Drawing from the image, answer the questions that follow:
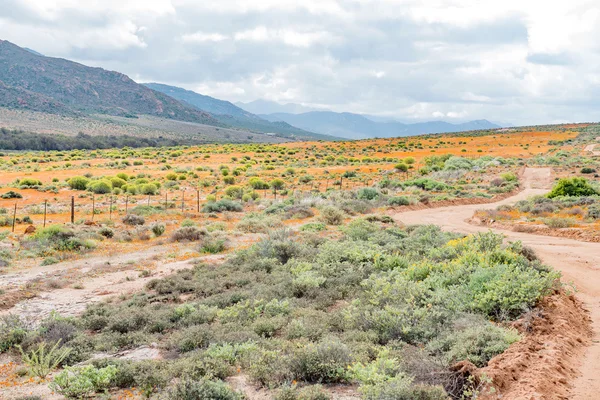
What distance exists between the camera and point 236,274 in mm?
12711

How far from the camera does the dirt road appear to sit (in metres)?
6.13

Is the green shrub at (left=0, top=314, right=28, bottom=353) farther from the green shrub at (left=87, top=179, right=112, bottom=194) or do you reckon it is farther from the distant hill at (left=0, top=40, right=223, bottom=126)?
the distant hill at (left=0, top=40, right=223, bottom=126)

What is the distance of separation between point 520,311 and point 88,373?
7.11 meters

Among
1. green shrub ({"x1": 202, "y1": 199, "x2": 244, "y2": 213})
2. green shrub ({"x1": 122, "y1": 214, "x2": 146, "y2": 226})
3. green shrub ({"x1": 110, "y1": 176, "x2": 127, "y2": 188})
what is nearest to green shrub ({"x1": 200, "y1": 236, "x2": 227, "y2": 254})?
green shrub ({"x1": 122, "y1": 214, "x2": 146, "y2": 226})

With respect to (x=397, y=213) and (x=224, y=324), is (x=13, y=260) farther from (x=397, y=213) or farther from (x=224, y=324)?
(x=397, y=213)

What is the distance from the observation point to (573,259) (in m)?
13.1

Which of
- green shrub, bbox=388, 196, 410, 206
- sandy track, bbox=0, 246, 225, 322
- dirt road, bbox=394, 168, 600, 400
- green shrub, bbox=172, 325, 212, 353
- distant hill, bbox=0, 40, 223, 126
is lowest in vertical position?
sandy track, bbox=0, 246, 225, 322

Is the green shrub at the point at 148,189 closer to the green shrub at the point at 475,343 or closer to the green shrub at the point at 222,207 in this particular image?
the green shrub at the point at 222,207

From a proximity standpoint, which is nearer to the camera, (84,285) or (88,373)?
(88,373)

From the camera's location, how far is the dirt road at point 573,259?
6.13 m

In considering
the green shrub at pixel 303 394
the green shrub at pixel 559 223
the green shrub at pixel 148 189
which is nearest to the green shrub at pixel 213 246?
the green shrub at pixel 303 394

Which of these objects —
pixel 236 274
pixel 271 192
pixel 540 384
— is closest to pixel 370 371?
pixel 540 384

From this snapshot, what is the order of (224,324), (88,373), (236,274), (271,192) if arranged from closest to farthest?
(88,373)
(224,324)
(236,274)
(271,192)

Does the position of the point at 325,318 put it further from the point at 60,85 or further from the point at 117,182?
the point at 60,85
